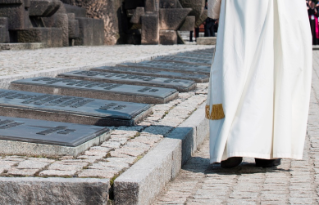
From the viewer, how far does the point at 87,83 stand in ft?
23.9

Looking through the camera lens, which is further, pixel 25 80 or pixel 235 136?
pixel 25 80

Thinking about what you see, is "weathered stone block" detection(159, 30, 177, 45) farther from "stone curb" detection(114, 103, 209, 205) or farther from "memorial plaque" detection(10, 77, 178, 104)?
"stone curb" detection(114, 103, 209, 205)

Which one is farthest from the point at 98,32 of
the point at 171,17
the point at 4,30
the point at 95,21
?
the point at 4,30

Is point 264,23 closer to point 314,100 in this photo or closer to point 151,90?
point 151,90

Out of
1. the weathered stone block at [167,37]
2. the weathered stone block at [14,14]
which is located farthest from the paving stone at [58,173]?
the weathered stone block at [167,37]

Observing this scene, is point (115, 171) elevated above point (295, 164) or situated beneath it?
elevated above

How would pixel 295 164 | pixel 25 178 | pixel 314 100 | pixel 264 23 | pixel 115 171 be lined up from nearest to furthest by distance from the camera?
pixel 25 178
pixel 115 171
pixel 264 23
pixel 295 164
pixel 314 100

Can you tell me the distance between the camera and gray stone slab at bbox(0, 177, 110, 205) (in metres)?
3.17

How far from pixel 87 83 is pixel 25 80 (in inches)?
26.8

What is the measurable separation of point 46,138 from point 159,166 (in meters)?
0.77

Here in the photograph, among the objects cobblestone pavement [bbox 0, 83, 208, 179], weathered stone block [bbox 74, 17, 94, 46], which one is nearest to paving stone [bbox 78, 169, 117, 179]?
cobblestone pavement [bbox 0, 83, 208, 179]

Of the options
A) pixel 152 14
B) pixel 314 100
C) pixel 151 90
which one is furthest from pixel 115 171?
pixel 152 14

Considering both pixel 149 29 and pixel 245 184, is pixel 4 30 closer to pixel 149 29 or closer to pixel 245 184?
pixel 149 29

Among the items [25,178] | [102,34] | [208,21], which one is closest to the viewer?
[25,178]
